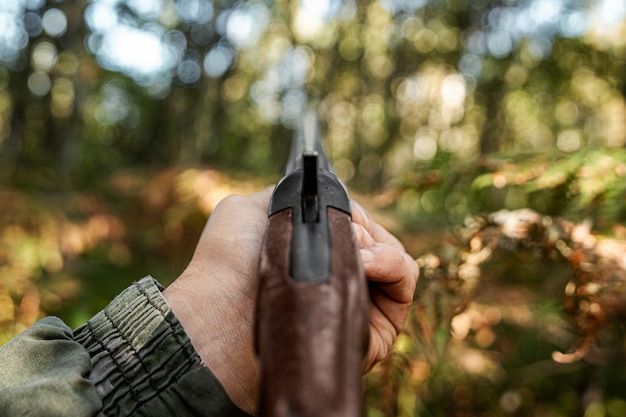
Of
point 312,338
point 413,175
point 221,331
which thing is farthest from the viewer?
point 413,175

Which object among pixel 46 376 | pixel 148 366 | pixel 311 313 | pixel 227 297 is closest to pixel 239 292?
pixel 227 297

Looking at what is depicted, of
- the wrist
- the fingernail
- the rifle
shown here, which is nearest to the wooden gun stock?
the rifle

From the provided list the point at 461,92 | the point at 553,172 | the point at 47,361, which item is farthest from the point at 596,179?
the point at 461,92

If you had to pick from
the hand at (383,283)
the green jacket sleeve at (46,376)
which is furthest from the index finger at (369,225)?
the green jacket sleeve at (46,376)

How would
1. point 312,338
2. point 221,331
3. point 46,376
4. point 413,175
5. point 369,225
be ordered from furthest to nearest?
point 413,175 → point 369,225 → point 221,331 → point 46,376 → point 312,338

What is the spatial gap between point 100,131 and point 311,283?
15937 mm

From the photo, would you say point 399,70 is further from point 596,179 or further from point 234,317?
point 234,317

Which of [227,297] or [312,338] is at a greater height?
[312,338]

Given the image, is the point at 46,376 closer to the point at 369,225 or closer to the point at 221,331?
the point at 221,331

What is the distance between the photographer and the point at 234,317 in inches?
43.6

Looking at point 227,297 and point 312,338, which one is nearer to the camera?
point 312,338

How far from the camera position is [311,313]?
1.90ft

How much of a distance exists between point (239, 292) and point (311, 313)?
58 cm

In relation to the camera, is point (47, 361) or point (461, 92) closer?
point (47, 361)
